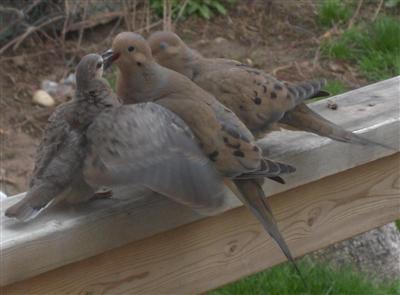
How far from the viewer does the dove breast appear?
2.29 m

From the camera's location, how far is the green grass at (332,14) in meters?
5.93

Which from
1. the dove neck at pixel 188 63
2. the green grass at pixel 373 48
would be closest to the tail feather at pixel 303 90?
the dove neck at pixel 188 63

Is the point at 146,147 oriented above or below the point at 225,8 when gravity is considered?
above

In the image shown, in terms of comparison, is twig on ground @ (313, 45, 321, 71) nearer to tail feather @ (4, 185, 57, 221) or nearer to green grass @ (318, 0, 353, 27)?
green grass @ (318, 0, 353, 27)

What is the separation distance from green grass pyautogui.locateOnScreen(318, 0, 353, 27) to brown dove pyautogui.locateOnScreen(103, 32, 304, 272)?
348cm

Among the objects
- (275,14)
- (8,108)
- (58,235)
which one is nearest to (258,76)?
(58,235)

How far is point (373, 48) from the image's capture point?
5.53 m

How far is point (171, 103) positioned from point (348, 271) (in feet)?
5.40

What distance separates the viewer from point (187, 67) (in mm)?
2814

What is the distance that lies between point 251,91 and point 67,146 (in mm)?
614

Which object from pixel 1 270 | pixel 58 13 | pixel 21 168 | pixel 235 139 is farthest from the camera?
pixel 58 13

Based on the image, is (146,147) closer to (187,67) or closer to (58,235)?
(58,235)

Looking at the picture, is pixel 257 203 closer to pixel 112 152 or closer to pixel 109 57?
pixel 112 152

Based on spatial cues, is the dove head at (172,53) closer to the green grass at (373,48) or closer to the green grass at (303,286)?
the green grass at (303,286)
